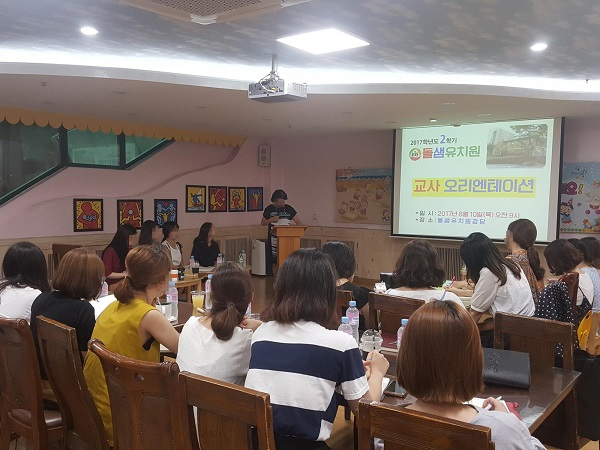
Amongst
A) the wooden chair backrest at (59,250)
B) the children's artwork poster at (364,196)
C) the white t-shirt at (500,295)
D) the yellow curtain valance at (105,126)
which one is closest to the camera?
the white t-shirt at (500,295)

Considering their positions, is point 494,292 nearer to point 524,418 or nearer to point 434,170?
point 524,418

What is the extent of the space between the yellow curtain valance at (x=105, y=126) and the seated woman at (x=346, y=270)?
15.7 ft

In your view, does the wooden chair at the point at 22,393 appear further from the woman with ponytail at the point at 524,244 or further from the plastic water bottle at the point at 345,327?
the woman with ponytail at the point at 524,244

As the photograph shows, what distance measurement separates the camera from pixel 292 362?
1.77m

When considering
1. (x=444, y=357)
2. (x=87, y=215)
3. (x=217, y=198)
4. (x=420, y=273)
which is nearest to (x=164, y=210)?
(x=217, y=198)

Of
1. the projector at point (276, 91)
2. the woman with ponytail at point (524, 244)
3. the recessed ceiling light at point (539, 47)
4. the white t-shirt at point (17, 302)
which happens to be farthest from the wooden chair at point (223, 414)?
the recessed ceiling light at point (539, 47)

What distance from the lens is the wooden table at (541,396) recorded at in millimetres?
1924

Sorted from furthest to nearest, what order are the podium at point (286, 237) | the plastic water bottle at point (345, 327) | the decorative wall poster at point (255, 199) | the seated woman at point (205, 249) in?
the decorative wall poster at point (255, 199)
the podium at point (286, 237)
the seated woman at point (205, 249)
the plastic water bottle at point (345, 327)

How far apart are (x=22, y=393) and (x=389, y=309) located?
1.88 meters

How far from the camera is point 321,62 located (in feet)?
16.0

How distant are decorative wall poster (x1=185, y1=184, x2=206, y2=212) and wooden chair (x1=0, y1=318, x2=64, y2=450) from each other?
6033 millimetres

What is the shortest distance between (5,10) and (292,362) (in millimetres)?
3235

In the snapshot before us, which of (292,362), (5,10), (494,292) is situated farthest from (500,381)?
(5,10)

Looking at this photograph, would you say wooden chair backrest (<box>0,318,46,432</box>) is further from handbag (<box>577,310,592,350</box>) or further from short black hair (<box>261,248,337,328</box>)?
handbag (<box>577,310,592,350</box>)
